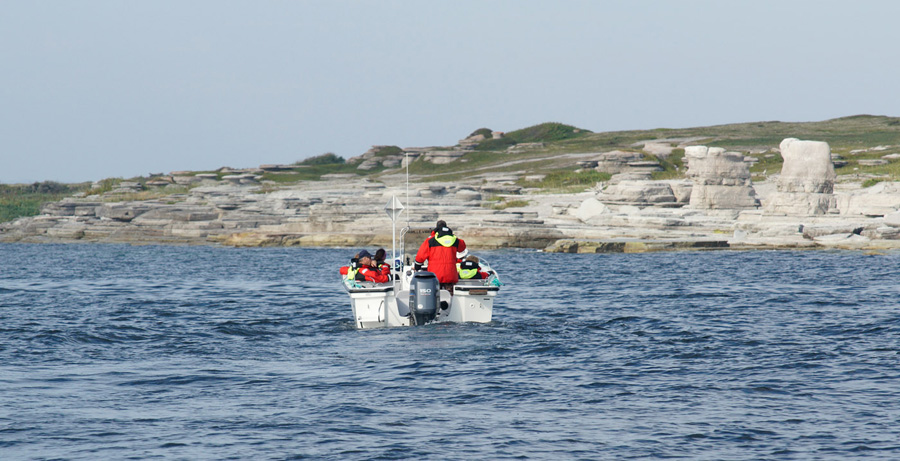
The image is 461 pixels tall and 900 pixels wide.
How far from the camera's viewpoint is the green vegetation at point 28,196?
8731 centimetres

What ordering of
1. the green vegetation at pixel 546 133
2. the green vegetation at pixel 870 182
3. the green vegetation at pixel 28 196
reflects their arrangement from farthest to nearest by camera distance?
1. the green vegetation at pixel 546 133
2. the green vegetation at pixel 28 196
3. the green vegetation at pixel 870 182

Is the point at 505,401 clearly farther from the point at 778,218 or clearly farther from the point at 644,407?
the point at 778,218

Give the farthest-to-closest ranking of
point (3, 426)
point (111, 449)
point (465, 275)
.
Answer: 1. point (465, 275)
2. point (3, 426)
3. point (111, 449)

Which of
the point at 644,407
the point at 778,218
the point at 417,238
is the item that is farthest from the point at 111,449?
the point at 417,238

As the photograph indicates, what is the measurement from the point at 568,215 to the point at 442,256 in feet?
126

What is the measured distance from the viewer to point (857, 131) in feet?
395

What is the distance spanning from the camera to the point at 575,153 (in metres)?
109

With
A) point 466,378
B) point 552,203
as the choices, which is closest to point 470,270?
point 466,378

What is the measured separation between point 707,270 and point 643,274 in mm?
2899

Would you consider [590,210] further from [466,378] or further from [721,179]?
[466,378]

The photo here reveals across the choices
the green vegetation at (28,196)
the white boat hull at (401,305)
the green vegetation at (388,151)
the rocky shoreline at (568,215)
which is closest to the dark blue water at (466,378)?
the white boat hull at (401,305)

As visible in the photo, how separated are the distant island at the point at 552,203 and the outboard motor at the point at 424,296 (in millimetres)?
25104

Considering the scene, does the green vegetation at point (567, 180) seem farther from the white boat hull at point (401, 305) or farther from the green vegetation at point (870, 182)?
the white boat hull at point (401, 305)

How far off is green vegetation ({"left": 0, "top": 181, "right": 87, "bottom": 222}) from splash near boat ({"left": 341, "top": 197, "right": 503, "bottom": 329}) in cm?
7594
